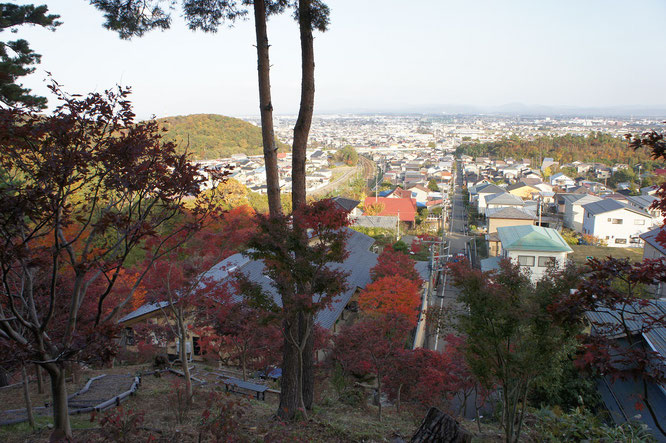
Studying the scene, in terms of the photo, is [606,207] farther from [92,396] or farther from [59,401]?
[59,401]

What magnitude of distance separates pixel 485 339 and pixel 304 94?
13.4ft

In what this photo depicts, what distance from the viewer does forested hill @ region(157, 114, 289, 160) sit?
6022 cm

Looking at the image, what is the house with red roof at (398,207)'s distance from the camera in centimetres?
3581

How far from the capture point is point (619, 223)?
2784cm

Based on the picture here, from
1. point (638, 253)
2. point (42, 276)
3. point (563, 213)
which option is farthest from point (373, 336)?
point (563, 213)

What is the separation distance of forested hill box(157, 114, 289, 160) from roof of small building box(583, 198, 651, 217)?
146 ft

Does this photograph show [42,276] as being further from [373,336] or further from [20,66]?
[373,336]

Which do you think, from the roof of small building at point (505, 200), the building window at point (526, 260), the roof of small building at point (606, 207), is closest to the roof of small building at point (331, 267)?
the building window at point (526, 260)

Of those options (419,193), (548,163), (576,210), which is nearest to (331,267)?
(576,210)

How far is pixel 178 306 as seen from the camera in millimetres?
7801

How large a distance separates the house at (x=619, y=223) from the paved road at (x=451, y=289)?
8362 mm

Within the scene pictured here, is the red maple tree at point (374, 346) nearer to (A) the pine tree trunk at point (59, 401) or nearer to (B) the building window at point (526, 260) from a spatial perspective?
(A) the pine tree trunk at point (59, 401)

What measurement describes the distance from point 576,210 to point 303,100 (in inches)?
1275

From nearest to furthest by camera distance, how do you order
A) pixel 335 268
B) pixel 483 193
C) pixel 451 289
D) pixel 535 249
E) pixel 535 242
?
pixel 335 268 → pixel 535 249 → pixel 535 242 → pixel 451 289 → pixel 483 193
